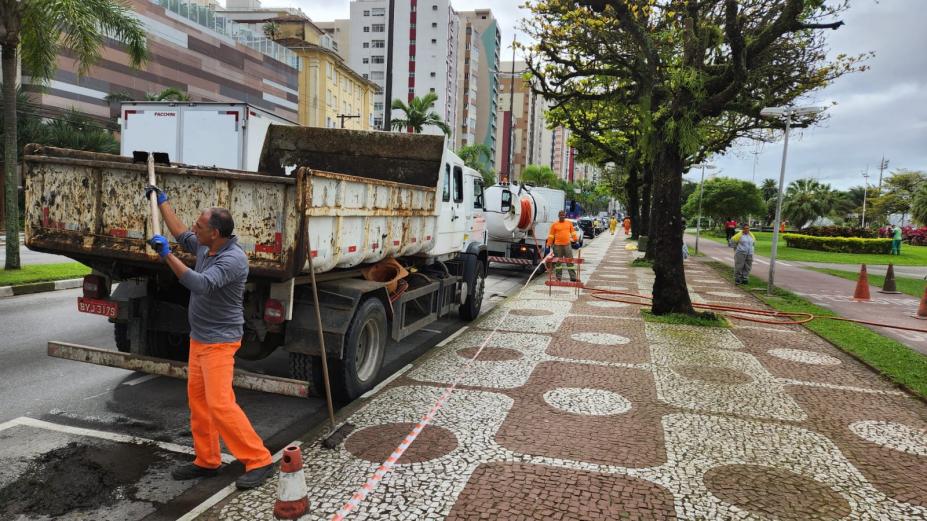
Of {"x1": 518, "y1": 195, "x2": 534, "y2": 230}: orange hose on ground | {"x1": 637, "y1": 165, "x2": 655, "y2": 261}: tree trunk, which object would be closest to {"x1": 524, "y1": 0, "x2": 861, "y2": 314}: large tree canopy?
{"x1": 518, "y1": 195, "x2": 534, "y2": 230}: orange hose on ground

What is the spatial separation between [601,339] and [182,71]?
40.9 meters

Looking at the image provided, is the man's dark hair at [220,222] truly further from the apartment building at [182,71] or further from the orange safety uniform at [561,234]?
the apartment building at [182,71]

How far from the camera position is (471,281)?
9.83 m

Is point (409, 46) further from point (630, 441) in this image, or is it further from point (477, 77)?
point (630, 441)

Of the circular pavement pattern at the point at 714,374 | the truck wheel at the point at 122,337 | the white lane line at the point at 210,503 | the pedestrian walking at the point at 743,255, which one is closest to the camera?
the white lane line at the point at 210,503

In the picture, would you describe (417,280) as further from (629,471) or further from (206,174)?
(629,471)

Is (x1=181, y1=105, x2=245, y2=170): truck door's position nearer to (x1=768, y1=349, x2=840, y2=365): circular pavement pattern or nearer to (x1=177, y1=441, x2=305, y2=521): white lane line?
(x1=177, y1=441, x2=305, y2=521): white lane line

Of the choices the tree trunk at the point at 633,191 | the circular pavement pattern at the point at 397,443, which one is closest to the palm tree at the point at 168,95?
the tree trunk at the point at 633,191

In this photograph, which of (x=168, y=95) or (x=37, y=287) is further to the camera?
(x=168, y=95)

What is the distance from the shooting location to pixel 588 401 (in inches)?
234

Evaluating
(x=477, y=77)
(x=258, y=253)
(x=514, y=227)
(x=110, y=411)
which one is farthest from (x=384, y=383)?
(x=477, y=77)

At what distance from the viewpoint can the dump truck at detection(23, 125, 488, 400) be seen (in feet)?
14.9

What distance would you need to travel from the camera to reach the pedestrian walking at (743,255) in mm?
17156

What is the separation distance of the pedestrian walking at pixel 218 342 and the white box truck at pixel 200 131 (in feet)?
17.1
